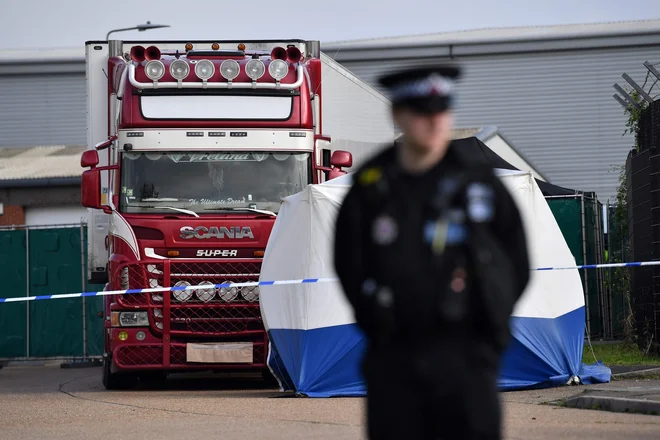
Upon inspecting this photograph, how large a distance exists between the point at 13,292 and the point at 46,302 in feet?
2.25

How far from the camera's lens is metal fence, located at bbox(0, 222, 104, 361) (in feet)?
71.8

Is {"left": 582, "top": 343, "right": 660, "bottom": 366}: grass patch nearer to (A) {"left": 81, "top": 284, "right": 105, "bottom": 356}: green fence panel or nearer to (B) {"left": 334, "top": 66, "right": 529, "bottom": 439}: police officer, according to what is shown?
(A) {"left": 81, "top": 284, "right": 105, "bottom": 356}: green fence panel

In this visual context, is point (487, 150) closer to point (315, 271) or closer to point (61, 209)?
point (315, 271)

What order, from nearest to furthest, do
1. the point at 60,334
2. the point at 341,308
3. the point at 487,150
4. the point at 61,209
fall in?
the point at 341,308, the point at 487,150, the point at 60,334, the point at 61,209

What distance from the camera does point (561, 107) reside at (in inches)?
1905

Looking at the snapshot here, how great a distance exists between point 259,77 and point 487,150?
7505 millimetres

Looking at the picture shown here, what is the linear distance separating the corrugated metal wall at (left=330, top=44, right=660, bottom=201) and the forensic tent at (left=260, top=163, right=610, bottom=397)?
34.9 metres

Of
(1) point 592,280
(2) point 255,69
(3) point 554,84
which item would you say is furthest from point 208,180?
(3) point 554,84

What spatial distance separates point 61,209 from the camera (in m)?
37.4

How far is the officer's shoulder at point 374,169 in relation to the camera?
4.04 m

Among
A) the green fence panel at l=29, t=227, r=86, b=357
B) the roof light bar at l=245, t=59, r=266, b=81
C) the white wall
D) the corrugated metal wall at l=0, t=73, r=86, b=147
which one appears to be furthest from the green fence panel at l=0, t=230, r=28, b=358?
the corrugated metal wall at l=0, t=73, r=86, b=147

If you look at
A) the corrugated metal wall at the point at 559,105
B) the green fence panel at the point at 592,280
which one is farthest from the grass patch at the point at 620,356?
the corrugated metal wall at the point at 559,105

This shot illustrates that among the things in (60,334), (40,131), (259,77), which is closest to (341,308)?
(259,77)

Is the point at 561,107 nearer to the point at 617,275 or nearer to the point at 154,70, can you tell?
the point at 617,275
